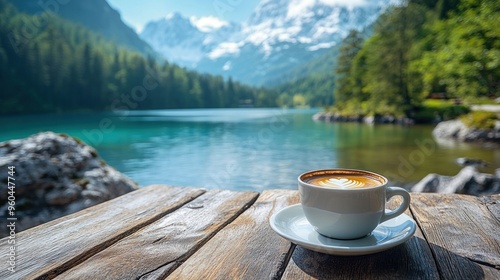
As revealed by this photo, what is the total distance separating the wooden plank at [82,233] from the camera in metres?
0.83

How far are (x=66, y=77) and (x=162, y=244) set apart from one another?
62.4m

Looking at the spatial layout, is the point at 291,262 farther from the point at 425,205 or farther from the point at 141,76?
the point at 141,76

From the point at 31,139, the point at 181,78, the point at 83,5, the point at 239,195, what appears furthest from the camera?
the point at 83,5

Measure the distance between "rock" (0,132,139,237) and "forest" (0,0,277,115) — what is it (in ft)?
173

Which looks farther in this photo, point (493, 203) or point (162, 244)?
point (493, 203)

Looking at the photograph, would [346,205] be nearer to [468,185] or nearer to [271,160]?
[468,185]

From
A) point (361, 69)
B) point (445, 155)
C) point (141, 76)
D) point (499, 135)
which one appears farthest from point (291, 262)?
point (141, 76)

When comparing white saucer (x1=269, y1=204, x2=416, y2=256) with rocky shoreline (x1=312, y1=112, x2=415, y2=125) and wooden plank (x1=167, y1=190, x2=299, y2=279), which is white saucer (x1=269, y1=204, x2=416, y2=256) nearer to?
wooden plank (x1=167, y1=190, x2=299, y2=279)

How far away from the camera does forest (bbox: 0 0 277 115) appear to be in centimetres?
5075

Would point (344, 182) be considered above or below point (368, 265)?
above

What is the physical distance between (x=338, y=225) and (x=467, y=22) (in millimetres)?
21785

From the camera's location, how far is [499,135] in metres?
16.8

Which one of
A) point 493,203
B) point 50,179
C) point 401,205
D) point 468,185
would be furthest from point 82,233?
point 468,185

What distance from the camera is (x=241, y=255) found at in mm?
886
